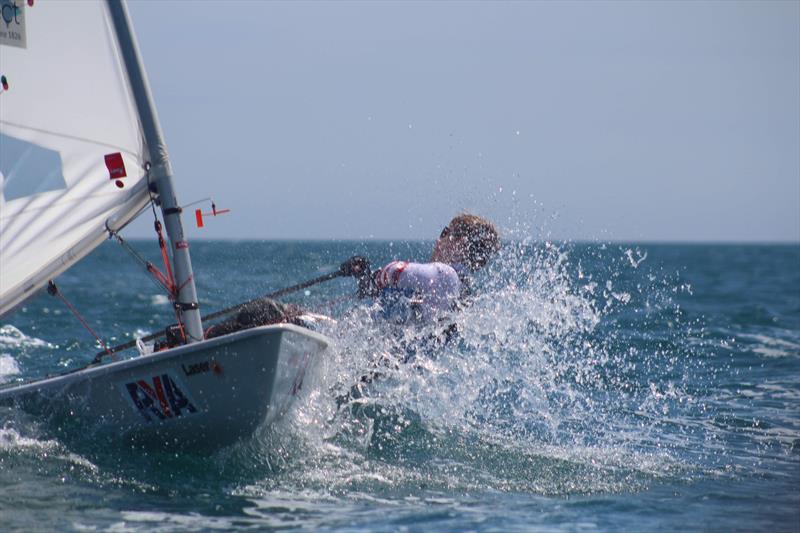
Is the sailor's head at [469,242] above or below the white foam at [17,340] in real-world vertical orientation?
above

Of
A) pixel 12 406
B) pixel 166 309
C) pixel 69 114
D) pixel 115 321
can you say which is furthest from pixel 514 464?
pixel 166 309

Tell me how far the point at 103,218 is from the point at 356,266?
5.25 feet

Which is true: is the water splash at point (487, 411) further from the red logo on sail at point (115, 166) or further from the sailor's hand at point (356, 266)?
the red logo on sail at point (115, 166)

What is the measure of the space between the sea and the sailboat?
0.23 meters

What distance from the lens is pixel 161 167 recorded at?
217 inches

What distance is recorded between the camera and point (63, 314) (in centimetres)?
1369

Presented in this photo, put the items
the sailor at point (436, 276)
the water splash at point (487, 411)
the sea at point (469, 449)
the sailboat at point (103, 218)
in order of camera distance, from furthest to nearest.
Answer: the sailor at point (436, 276) → the water splash at point (487, 411) → the sailboat at point (103, 218) → the sea at point (469, 449)

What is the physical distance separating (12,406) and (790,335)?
10.3 meters

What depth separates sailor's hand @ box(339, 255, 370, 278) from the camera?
20.6 feet

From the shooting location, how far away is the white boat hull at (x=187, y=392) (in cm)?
492

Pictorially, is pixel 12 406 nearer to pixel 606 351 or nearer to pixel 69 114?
pixel 69 114

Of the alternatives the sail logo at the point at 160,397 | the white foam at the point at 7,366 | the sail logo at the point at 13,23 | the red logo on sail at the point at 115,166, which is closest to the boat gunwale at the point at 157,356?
the sail logo at the point at 160,397

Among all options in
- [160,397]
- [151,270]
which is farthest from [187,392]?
[151,270]

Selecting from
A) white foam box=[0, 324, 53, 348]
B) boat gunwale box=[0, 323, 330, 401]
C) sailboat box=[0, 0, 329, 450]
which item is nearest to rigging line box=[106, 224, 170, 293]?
sailboat box=[0, 0, 329, 450]
